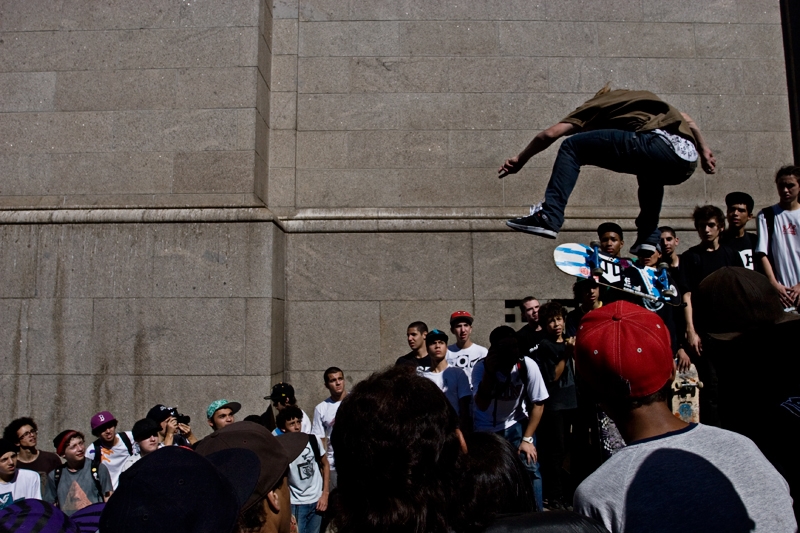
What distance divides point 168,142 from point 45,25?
2.35 metres

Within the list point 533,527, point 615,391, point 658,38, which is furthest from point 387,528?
point 658,38

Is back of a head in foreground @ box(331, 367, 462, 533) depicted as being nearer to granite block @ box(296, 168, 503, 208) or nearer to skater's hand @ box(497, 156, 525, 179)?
skater's hand @ box(497, 156, 525, 179)

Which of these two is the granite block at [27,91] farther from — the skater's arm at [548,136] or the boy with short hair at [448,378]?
the skater's arm at [548,136]

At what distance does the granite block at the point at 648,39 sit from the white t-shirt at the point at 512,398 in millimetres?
5266

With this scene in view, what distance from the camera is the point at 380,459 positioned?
1.67 meters

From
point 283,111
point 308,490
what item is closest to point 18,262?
point 283,111

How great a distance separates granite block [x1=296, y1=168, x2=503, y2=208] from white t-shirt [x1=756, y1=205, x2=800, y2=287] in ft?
11.5

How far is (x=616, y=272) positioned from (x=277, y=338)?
4.28 meters

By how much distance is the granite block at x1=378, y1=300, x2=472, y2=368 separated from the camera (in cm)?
800

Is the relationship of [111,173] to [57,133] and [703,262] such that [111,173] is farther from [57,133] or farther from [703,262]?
[703,262]

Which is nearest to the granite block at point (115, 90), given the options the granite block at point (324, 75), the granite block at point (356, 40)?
the granite block at point (324, 75)

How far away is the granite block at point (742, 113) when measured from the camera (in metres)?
8.68

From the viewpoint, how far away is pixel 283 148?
8.67 meters

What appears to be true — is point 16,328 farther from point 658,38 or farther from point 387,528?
point 658,38
